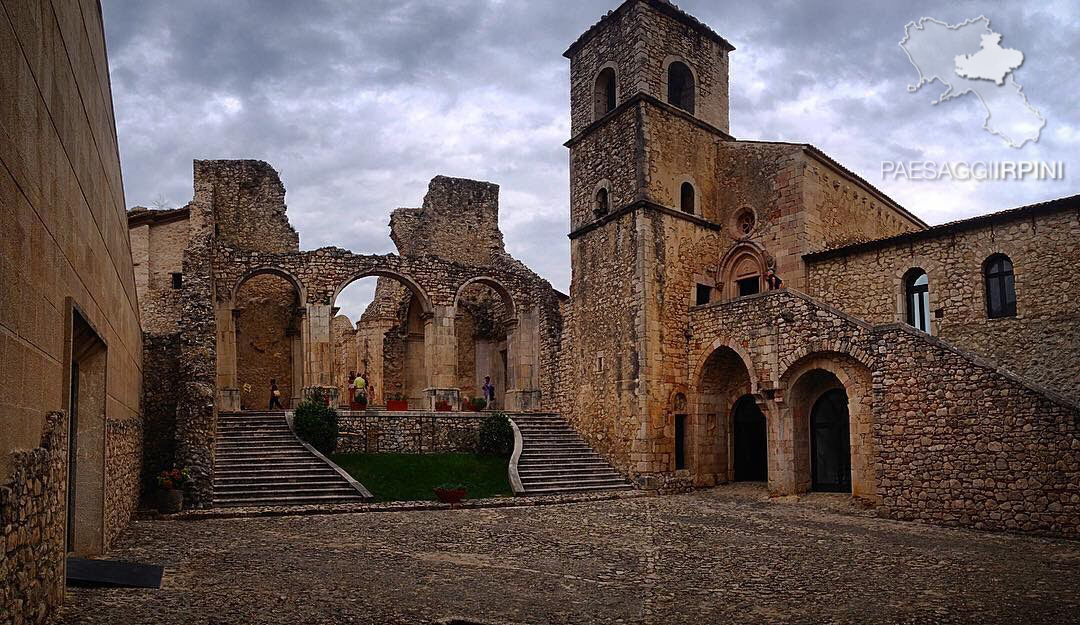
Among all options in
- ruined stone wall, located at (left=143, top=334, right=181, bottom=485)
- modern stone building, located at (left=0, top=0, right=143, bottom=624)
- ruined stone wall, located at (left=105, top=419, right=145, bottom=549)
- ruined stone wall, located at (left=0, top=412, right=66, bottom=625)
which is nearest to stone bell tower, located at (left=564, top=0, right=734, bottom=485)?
ruined stone wall, located at (left=143, top=334, right=181, bottom=485)

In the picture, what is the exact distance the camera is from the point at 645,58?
2156 cm

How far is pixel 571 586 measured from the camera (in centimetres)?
857

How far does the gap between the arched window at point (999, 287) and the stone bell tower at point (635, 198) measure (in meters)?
7.09

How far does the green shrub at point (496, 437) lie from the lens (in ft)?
69.8

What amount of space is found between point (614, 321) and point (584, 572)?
1235 cm

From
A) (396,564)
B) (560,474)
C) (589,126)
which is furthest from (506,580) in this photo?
(589,126)

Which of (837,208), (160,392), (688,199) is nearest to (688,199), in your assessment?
(688,199)

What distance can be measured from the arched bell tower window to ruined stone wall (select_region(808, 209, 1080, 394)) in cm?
444

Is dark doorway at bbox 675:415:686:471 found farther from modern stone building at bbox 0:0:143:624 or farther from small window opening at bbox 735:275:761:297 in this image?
modern stone building at bbox 0:0:143:624

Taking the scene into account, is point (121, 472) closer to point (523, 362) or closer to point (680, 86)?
point (523, 362)

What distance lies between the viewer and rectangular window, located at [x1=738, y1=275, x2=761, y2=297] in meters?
21.5

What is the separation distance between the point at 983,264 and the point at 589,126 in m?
10.9

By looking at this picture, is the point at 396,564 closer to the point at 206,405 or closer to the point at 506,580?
the point at 506,580

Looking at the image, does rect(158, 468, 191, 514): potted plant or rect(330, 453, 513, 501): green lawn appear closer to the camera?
rect(158, 468, 191, 514): potted plant
